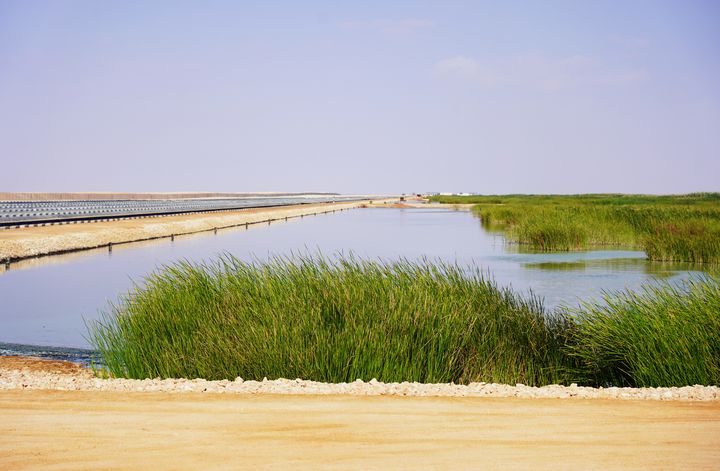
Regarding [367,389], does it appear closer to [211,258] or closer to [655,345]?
[655,345]

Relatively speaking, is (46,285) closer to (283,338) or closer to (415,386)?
(283,338)

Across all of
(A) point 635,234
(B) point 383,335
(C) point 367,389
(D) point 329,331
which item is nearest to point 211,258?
(D) point 329,331

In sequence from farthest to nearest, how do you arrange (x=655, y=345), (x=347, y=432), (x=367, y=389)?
1. (x=655, y=345)
2. (x=367, y=389)
3. (x=347, y=432)

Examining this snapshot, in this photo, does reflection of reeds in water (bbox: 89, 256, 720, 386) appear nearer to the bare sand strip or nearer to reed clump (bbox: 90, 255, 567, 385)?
reed clump (bbox: 90, 255, 567, 385)

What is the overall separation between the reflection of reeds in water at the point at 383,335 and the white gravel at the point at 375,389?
63cm

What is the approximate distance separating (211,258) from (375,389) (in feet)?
45.1

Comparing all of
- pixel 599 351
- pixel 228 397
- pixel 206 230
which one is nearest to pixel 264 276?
pixel 228 397

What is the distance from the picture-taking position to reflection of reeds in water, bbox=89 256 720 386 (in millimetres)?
9414

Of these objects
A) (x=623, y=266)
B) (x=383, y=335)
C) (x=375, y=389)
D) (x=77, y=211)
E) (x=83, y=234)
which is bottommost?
(x=623, y=266)

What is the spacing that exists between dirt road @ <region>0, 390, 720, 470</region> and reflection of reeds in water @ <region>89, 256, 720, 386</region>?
1391mm

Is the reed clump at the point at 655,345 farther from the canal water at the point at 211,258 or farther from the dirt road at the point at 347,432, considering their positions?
the canal water at the point at 211,258

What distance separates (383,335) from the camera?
9.44m

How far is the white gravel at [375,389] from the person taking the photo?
8.26 meters

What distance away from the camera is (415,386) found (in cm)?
846
